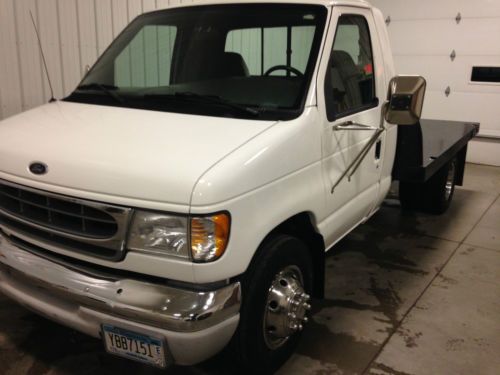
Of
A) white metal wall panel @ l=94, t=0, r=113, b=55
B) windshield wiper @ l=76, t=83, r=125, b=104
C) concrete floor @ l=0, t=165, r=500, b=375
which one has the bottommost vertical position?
concrete floor @ l=0, t=165, r=500, b=375

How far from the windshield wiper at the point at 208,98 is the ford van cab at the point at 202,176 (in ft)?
0.06

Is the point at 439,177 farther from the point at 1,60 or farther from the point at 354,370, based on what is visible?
the point at 1,60

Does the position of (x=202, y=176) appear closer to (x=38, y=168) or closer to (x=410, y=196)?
(x=38, y=168)

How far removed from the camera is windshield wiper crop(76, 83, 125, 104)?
9.98 ft

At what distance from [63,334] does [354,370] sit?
1.82 m

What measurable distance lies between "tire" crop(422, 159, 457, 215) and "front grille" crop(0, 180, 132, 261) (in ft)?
13.8

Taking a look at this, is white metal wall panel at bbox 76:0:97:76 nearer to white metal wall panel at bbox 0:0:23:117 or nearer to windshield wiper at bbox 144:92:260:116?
white metal wall panel at bbox 0:0:23:117

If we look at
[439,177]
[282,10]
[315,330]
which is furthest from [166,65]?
[439,177]

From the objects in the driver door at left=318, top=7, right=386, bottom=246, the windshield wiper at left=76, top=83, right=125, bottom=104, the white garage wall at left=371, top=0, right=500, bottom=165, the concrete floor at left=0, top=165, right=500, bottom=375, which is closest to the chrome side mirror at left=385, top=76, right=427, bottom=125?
the driver door at left=318, top=7, right=386, bottom=246

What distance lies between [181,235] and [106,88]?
1.59 meters

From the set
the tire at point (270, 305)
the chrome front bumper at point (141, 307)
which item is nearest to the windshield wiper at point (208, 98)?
the tire at point (270, 305)

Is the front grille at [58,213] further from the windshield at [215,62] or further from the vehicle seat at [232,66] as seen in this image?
the vehicle seat at [232,66]

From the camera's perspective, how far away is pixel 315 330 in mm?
3271

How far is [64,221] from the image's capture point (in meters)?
2.34
